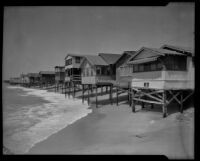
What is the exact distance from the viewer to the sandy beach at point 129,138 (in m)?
7.62

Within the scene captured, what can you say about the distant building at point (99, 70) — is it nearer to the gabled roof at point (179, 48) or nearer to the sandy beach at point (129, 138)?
the gabled roof at point (179, 48)

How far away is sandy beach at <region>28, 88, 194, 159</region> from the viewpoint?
7623mm

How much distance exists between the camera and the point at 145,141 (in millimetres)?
8836

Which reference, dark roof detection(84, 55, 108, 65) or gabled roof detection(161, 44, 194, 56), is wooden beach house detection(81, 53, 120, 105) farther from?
gabled roof detection(161, 44, 194, 56)

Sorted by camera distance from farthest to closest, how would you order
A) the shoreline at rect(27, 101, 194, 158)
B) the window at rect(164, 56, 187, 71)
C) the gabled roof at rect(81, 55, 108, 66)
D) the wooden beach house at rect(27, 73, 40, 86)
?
the wooden beach house at rect(27, 73, 40, 86) < the gabled roof at rect(81, 55, 108, 66) < the window at rect(164, 56, 187, 71) < the shoreline at rect(27, 101, 194, 158)

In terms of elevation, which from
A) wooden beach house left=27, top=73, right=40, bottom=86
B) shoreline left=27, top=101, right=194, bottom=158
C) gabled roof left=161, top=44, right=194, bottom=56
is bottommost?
shoreline left=27, top=101, right=194, bottom=158

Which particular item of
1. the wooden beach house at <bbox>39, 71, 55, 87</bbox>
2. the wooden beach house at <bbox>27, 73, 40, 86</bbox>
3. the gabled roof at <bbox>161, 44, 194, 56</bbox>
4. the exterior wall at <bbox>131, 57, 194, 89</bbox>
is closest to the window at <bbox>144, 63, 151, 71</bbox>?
the exterior wall at <bbox>131, 57, 194, 89</bbox>

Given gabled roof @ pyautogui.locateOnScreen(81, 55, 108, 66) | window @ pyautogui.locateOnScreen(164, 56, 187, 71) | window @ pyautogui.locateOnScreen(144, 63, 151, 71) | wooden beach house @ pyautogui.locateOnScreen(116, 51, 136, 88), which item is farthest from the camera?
gabled roof @ pyautogui.locateOnScreen(81, 55, 108, 66)

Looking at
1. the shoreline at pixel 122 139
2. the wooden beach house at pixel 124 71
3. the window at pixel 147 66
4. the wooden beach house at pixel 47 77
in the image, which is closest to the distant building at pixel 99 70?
the wooden beach house at pixel 124 71

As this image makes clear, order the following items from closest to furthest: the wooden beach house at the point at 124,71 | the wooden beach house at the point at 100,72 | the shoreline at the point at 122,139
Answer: the shoreline at the point at 122,139 → the wooden beach house at the point at 124,71 → the wooden beach house at the point at 100,72

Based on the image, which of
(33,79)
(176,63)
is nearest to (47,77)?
(33,79)
